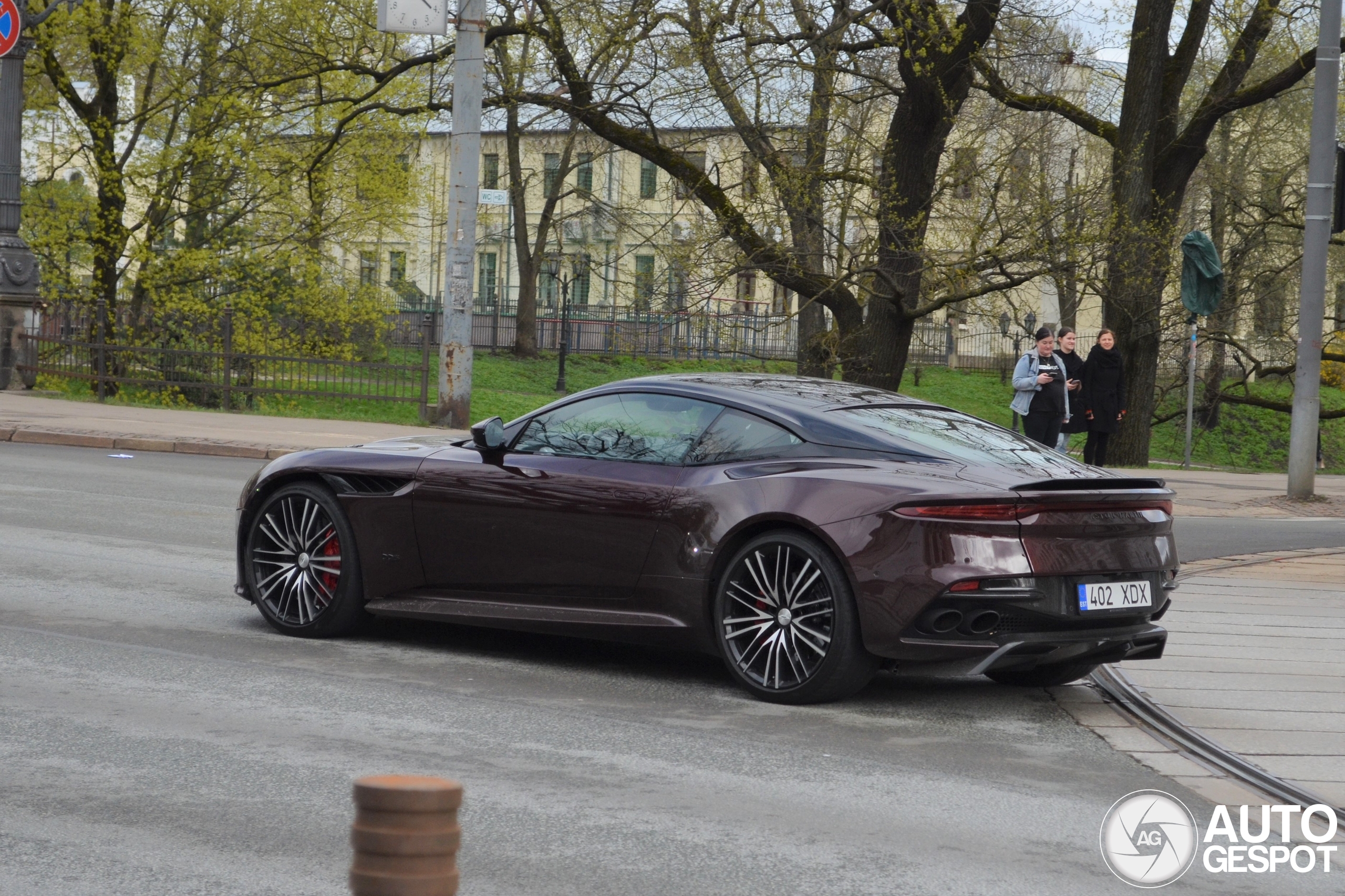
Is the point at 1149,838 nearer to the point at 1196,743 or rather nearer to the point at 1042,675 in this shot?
the point at 1196,743

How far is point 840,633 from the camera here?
20.7 feet

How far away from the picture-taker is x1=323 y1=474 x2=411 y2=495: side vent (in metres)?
7.59

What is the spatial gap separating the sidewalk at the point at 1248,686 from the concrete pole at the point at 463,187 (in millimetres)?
12352

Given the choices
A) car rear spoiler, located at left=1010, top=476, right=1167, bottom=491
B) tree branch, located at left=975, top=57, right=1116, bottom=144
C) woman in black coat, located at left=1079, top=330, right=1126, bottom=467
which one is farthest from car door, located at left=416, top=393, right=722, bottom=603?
tree branch, located at left=975, top=57, right=1116, bottom=144

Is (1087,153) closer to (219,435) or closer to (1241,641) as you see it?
(219,435)

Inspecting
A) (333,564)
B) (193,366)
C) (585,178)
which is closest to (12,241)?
(193,366)

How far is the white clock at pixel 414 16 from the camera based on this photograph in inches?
781

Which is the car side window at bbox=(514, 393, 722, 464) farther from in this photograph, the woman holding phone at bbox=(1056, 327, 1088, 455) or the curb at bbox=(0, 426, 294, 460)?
the curb at bbox=(0, 426, 294, 460)

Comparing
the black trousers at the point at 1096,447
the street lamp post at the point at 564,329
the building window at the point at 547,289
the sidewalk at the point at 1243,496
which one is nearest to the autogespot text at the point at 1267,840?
the sidewalk at the point at 1243,496

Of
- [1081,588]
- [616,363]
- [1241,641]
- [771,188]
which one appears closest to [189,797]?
[1081,588]

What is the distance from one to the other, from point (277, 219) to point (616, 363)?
16.7 meters

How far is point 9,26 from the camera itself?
24.9m

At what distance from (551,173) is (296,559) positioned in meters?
43.8

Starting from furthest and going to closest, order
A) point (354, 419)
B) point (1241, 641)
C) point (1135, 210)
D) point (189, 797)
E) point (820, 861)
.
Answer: point (354, 419) → point (1135, 210) → point (1241, 641) → point (189, 797) → point (820, 861)
